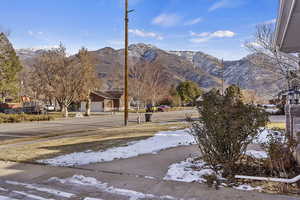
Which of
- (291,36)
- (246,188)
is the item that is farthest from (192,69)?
(246,188)

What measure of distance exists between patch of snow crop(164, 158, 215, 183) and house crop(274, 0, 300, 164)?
1855 mm

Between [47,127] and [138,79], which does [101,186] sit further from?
[138,79]

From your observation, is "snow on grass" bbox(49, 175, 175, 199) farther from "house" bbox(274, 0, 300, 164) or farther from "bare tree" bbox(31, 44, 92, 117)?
"bare tree" bbox(31, 44, 92, 117)

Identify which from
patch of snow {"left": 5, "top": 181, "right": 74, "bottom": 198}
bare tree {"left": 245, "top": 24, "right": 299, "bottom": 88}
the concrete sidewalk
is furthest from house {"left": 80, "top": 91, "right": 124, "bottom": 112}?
patch of snow {"left": 5, "top": 181, "right": 74, "bottom": 198}

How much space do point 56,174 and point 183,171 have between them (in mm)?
2631

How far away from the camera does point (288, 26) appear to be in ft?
15.3

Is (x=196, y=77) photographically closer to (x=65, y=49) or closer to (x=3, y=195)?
(x=65, y=49)

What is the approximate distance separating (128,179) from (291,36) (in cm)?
474

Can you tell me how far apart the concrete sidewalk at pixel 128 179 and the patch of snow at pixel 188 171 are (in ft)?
0.58

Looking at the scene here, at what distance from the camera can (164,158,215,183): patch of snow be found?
177 inches

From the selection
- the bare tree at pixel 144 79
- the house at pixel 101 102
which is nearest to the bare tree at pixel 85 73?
the bare tree at pixel 144 79

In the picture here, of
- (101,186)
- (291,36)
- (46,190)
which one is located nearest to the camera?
(46,190)

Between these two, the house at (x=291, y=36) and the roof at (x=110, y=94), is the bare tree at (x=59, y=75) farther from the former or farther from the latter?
the house at (x=291, y=36)

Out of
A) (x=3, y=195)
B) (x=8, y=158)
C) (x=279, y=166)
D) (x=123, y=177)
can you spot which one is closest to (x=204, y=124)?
(x=279, y=166)
